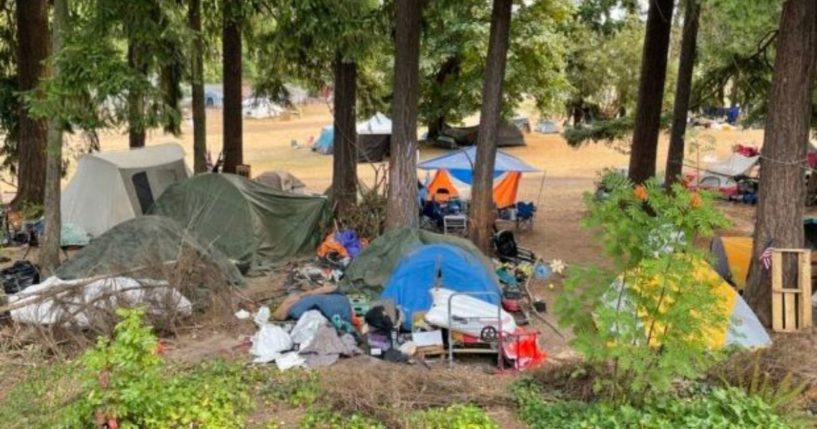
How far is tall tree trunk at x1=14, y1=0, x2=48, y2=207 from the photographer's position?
51.9 ft

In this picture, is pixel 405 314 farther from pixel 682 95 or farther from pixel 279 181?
pixel 279 181

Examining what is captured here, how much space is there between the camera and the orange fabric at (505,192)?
53.5 feet

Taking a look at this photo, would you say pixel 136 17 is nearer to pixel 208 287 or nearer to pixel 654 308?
pixel 208 287

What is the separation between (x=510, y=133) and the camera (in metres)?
34.0

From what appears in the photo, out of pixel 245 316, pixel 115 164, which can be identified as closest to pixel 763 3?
pixel 245 316

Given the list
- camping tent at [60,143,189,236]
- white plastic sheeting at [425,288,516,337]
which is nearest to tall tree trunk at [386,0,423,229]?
white plastic sheeting at [425,288,516,337]

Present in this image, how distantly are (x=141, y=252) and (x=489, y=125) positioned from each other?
5945mm

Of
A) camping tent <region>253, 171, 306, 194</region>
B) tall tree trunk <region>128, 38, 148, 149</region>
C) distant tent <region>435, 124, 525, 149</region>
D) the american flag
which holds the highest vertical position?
tall tree trunk <region>128, 38, 148, 149</region>

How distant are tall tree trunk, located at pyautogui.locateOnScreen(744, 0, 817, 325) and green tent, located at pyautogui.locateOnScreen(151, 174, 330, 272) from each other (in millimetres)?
7471

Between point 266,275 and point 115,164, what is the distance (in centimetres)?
447

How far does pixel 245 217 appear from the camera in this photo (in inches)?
496

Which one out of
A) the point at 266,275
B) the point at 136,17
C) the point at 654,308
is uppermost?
the point at 136,17

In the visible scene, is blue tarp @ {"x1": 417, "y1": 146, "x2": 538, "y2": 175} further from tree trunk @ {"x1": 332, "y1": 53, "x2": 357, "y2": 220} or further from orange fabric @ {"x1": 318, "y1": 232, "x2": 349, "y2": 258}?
orange fabric @ {"x1": 318, "y1": 232, "x2": 349, "y2": 258}

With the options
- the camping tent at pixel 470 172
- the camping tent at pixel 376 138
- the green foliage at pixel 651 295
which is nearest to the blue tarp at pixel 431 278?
the green foliage at pixel 651 295
